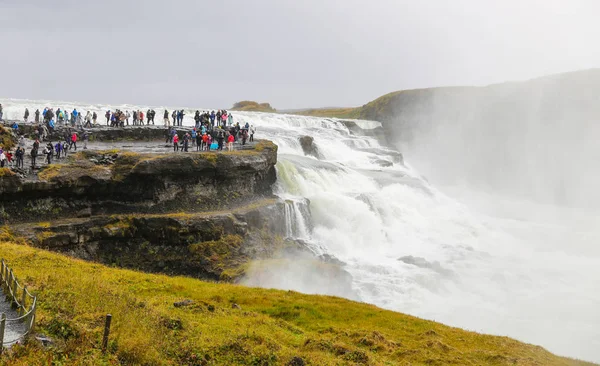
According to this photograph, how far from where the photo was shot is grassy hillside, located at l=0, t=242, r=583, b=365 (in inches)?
470

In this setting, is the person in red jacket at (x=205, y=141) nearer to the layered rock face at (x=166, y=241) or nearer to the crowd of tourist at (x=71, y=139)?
the crowd of tourist at (x=71, y=139)

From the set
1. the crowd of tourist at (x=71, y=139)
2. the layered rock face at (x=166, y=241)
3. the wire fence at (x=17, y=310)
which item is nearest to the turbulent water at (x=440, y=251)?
the layered rock face at (x=166, y=241)

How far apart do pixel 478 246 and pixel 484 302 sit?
45.3 ft

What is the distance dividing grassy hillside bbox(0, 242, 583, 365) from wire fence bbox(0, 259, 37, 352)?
438 mm

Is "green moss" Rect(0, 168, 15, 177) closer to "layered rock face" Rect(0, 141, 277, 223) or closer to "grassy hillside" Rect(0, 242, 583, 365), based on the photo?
"layered rock face" Rect(0, 141, 277, 223)

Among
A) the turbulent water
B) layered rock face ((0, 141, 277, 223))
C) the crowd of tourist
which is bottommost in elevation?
the turbulent water

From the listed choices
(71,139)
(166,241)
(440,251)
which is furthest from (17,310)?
(440,251)

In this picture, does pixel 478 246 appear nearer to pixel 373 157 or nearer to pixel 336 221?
pixel 336 221

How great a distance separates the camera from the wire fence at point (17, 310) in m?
10.2

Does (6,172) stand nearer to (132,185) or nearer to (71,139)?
(132,185)

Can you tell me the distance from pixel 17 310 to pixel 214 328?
19.6 feet

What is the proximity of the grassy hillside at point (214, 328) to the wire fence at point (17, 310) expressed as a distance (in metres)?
0.44

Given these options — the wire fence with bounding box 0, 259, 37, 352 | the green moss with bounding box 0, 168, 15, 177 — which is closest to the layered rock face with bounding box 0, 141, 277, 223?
the green moss with bounding box 0, 168, 15, 177

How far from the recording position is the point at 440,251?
39719 millimetres
